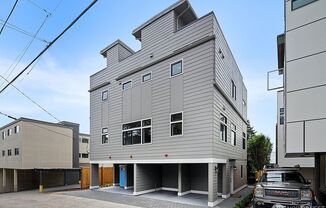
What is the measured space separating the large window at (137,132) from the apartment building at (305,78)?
26.1 ft

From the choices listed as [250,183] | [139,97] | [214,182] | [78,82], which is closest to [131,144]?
[139,97]

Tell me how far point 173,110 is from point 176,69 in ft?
7.56

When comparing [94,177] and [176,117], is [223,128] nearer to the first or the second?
[176,117]

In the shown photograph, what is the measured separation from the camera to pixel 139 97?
15.9m

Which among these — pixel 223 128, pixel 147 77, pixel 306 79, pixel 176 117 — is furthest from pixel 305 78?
pixel 147 77

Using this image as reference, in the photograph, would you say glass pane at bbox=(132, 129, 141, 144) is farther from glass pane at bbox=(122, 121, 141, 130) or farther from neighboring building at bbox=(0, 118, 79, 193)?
neighboring building at bbox=(0, 118, 79, 193)

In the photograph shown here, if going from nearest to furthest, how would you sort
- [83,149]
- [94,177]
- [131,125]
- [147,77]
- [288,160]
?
[288,160], [147,77], [131,125], [94,177], [83,149]

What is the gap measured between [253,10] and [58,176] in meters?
Answer: 27.8

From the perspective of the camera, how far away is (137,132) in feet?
51.8

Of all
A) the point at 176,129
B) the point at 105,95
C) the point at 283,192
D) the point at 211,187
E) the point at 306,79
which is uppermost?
the point at 105,95

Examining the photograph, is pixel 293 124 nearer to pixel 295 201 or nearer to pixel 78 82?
pixel 295 201

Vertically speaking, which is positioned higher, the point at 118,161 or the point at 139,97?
the point at 139,97

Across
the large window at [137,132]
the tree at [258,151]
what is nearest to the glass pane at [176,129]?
the large window at [137,132]

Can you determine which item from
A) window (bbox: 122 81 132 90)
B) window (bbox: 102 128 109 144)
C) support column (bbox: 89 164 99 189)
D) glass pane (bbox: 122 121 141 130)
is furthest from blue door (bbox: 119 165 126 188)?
window (bbox: 122 81 132 90)
